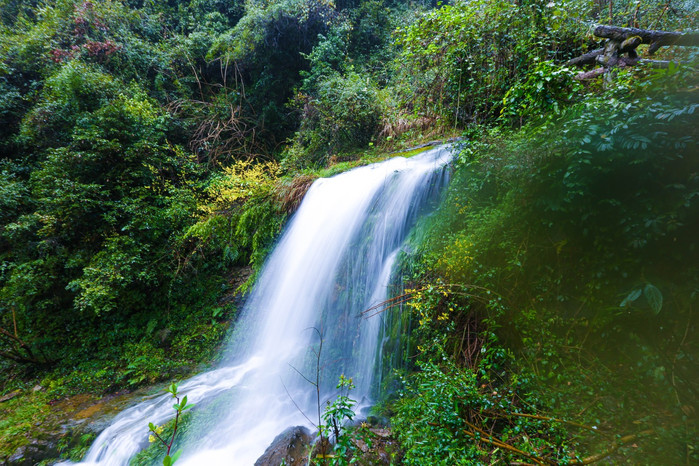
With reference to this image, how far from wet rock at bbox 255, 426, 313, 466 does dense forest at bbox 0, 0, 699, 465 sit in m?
0.97

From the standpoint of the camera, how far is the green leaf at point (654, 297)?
64.4 inches

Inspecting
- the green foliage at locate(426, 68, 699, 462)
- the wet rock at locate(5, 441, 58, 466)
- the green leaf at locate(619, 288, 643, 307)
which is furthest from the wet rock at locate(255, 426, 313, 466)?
the wet rock at locate(5, 441, 58, 466)

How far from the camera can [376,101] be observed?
6719 mm

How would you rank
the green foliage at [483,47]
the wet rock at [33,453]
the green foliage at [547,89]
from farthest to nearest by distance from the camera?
the wet rock at [33,453], the green foliage at [483,47], the green foliage at [547,89]

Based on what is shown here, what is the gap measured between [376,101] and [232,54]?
5.54m

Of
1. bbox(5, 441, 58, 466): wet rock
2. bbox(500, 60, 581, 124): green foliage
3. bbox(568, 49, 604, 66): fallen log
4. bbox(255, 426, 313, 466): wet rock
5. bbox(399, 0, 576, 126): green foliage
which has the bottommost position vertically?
bbox(255, 426, 313, 466): wet rock

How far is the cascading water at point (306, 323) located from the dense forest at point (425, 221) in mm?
526

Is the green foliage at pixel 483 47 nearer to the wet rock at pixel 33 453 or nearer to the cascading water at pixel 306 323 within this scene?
the cascading water at pixel 306 323

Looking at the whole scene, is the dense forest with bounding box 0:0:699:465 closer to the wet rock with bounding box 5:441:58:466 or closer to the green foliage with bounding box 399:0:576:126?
the green foliage with bounding box 399:0:576:126

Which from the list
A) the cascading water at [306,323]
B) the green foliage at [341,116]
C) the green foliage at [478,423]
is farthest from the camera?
the green foliage at [341,116]

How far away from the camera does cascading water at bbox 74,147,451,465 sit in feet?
11.3

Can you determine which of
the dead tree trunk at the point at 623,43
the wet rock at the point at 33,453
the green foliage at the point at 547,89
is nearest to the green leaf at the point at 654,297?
the green foliage at the point at 547,89

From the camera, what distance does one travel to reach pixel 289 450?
267 centimetres

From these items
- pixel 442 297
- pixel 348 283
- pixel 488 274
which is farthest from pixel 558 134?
pixel 348 283
